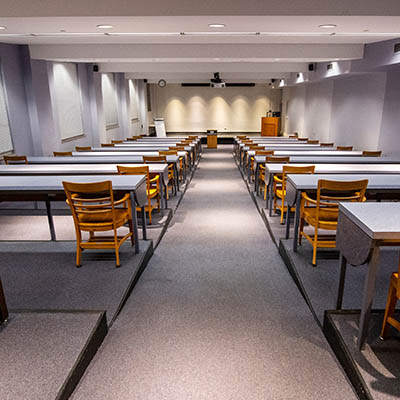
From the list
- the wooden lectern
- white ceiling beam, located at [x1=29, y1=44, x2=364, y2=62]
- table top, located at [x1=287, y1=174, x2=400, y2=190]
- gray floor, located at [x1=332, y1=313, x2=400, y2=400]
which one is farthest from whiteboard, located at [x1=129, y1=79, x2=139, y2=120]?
gray floor, located at [x1=332, y1=313, x2=400, y2=400]

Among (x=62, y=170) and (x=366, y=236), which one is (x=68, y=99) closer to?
(x=62, y=170)

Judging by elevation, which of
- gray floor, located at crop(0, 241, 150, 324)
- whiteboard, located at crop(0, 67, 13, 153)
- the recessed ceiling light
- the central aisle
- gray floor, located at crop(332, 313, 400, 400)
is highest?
the recessed ceiling light

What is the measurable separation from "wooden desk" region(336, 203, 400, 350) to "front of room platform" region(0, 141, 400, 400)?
400mm

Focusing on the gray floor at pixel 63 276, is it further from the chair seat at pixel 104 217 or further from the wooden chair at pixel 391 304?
the wooden chair at pixel 391 304

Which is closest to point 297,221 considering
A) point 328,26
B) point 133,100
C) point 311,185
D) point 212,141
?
point 311,185

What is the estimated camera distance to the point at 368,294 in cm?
196

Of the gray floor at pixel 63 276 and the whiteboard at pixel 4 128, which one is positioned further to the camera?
the whiteboard at pixel 4 128

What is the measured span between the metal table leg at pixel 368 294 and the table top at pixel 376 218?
0.33 ft

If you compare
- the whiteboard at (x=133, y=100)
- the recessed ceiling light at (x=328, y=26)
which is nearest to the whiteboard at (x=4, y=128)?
the recessed ceiling light at (x=328, y=26)

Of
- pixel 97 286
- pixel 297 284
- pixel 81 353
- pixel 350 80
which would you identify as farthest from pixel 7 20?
pixel 350 80

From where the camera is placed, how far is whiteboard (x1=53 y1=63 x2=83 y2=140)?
8.98m

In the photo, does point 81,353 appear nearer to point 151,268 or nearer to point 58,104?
point 151,268

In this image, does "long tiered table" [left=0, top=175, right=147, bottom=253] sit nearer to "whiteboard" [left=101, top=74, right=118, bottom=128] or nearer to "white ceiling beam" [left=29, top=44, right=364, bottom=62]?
"white ceiling beam" [left=29, top=44, right=364, bottom=62]

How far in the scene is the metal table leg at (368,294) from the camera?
1.86 meters
